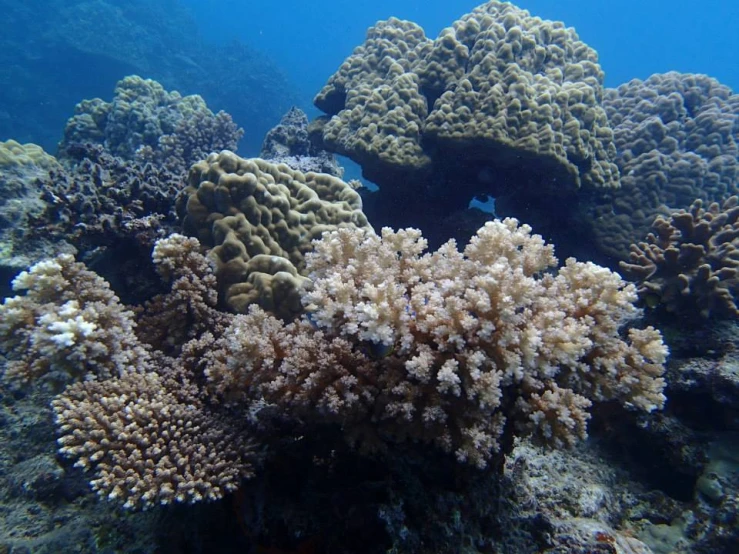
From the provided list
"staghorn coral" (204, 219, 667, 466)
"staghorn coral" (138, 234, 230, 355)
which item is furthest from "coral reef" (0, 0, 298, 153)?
"staghorn coral" (204, 219, 667, 466)

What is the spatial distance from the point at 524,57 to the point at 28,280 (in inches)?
283

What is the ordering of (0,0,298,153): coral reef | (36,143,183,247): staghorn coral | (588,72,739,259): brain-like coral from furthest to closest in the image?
(0,0,298,153): coral reef, (588,72,739,259): brain-like coral, (36,143,183,247): staghorn coral

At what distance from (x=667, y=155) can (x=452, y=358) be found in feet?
23.2

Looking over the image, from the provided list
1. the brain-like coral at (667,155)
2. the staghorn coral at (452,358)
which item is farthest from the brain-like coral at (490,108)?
the staghorn coral at (452,358)

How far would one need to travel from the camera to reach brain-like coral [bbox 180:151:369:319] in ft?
12.7

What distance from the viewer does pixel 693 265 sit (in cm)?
425

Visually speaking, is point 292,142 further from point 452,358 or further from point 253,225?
point 452,358

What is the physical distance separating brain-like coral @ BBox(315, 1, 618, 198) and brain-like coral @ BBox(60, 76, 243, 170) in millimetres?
4044

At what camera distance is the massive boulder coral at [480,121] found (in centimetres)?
594

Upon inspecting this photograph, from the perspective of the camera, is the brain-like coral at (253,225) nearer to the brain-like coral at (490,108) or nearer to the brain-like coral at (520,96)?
the brain-like coral at (490,108)

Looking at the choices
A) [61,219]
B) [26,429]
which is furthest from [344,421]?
[61,219]

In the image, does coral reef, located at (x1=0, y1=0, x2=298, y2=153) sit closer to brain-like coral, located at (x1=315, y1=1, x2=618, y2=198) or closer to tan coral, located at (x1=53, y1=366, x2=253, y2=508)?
brain-like coral, located at (x1=315, y1=1, x2=618, y2=198)

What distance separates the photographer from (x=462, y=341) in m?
2.48

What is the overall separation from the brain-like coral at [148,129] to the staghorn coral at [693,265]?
8602 millimetres
